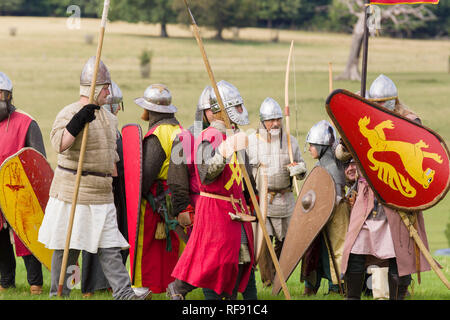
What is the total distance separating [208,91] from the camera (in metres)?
5.75

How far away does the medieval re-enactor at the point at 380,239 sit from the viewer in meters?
A: 5.75

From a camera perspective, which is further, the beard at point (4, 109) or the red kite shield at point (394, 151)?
the beard at point (4, 109)

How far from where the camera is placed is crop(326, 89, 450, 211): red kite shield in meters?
5.54

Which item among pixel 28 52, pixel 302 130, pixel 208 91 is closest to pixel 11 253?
pixel 208 91

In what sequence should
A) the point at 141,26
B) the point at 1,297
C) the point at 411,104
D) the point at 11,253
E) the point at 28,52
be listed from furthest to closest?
the point at 141,26 → the point at 28,52 → the point at 411,104 → the point at 11,253 → the point at 1,297

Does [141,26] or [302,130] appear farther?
[141,26]

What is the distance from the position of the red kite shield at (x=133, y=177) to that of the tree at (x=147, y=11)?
53116mm

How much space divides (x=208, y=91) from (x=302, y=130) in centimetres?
2220

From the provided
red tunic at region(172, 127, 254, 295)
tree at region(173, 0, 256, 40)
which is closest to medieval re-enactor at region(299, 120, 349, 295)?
red tunic at region(172, 127, 254, 295)

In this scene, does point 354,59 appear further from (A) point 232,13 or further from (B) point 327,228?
(B) point 327,228

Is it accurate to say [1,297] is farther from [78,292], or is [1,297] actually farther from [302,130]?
[302,130]

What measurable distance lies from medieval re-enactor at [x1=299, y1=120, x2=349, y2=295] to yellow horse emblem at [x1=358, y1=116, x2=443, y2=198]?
1.07 meters

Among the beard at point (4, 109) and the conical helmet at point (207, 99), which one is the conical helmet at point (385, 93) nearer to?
the conical helmet at point (207, 99)

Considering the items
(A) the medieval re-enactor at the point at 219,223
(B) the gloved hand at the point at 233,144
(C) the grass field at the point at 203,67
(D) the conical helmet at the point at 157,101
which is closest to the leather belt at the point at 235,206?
(A) the medieval re-enactor at the point at 219,223
